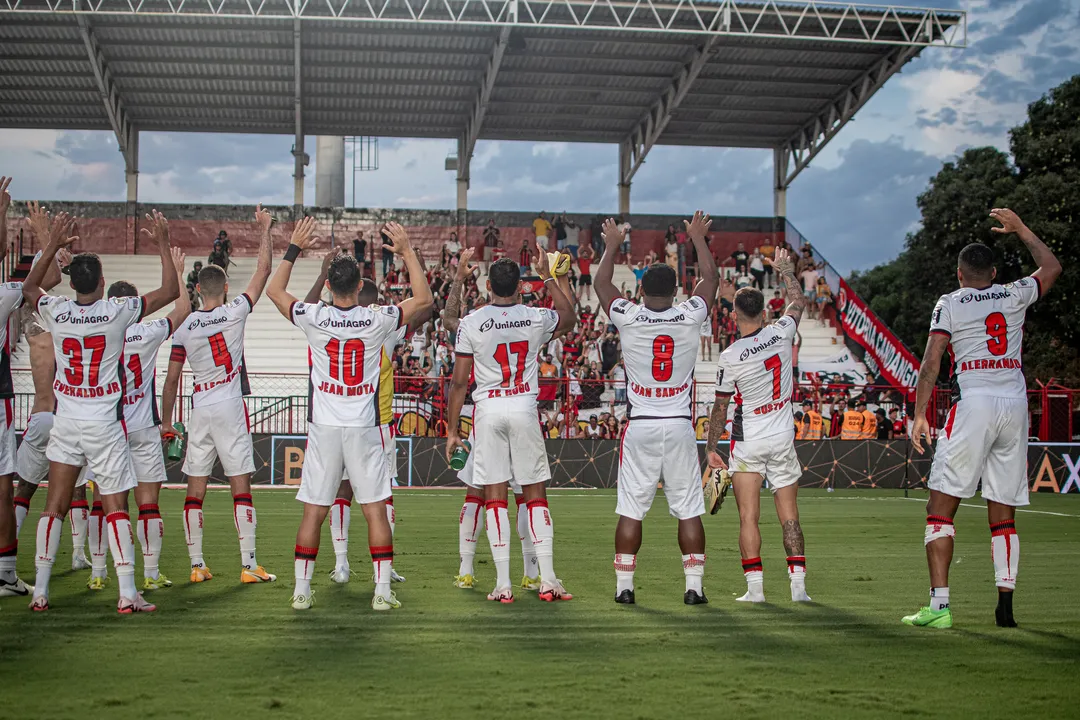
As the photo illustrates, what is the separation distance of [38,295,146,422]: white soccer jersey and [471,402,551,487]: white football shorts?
8.46ft

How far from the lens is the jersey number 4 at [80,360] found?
24.1 ft

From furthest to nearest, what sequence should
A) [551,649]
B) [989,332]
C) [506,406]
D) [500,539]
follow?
[506,406], [500,539], [989,332], [551,649]

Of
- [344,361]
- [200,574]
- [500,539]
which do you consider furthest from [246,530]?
[500,539]

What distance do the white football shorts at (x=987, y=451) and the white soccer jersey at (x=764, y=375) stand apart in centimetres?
135

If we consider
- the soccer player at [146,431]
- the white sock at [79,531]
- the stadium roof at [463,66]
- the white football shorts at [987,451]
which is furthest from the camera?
the stadium roof at [463,66]

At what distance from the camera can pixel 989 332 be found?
23.3ft

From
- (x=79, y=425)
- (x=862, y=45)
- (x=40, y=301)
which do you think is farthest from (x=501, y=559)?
(x=862, y=45)

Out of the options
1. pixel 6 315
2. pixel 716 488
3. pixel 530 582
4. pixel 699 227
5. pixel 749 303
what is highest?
pixel 699 227

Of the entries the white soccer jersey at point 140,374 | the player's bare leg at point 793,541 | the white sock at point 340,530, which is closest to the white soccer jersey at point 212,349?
the white soccer jersey at point 140,374

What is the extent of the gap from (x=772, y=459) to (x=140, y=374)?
5.03 meters

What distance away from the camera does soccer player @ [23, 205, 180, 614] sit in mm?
7301

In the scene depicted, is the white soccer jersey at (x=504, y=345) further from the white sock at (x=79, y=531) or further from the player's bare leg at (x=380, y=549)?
the white sock at (x=79, y=531)

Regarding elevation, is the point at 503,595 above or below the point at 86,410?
below

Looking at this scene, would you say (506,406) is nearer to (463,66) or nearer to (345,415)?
(345,415)
